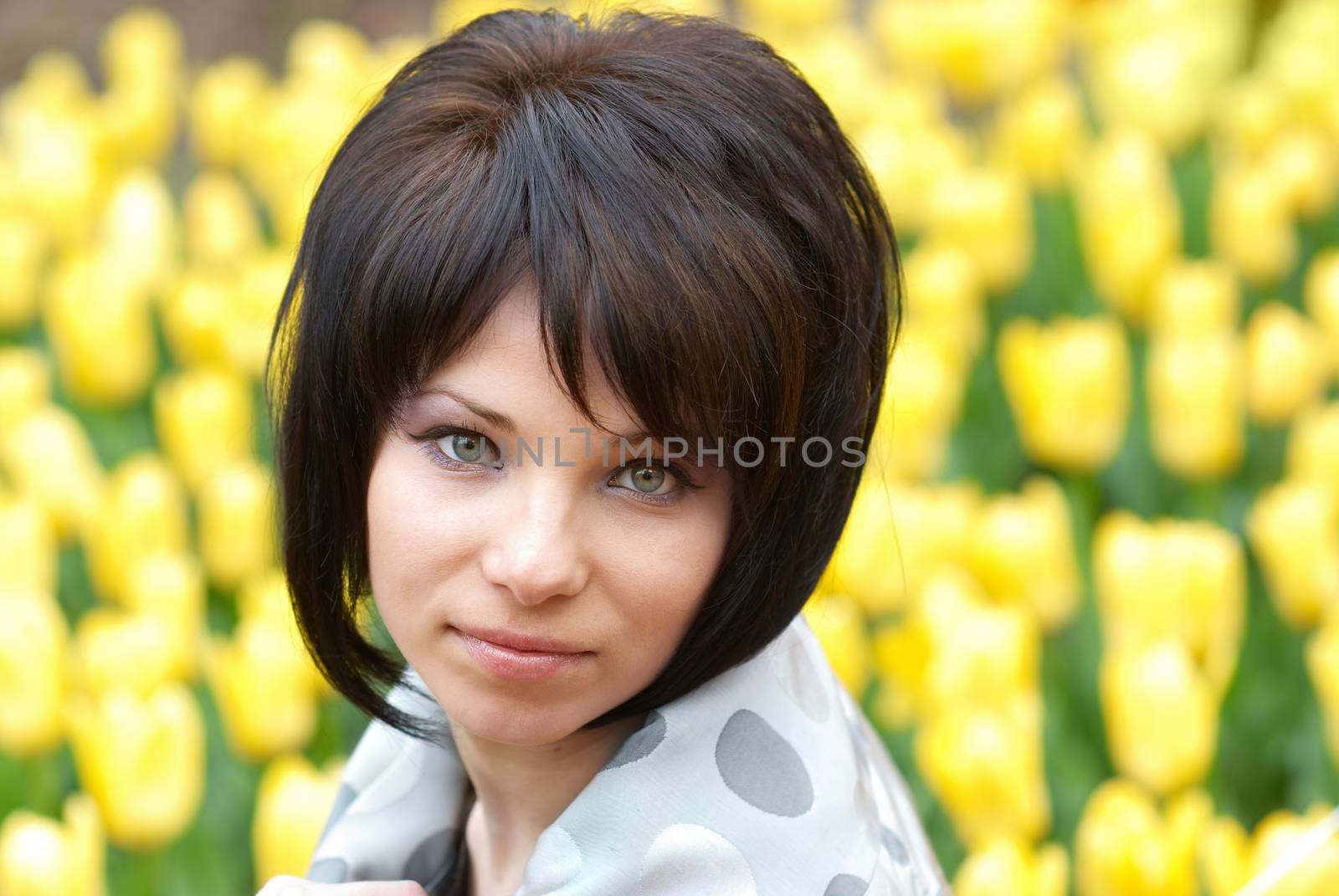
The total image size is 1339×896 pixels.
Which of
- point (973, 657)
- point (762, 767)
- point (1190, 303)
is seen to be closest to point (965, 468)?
point (1190, 303)

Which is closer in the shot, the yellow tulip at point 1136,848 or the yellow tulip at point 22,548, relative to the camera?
the yellow tulip at point 1136,848

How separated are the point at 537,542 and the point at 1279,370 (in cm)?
164

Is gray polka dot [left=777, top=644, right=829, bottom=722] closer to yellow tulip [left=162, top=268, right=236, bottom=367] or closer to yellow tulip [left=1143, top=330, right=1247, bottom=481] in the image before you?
yellow tulip [left=1143, top=330, right=1247, bottom=481]

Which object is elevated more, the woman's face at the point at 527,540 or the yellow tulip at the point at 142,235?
the yellow tulip at the point at 142,235

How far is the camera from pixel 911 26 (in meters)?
3.40

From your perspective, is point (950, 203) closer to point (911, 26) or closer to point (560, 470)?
point (911, 26)

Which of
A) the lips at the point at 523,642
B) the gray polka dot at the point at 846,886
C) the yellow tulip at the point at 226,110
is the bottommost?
the gray polka dot at the point at 846,886

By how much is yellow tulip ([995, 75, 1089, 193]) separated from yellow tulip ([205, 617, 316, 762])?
1.79m

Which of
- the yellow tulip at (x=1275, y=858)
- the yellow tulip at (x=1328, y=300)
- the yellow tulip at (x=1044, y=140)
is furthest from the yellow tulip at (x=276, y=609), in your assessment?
the yellow tulip at (x=1044, y=140)

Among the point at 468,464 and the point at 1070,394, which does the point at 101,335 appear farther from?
the point at 468,464

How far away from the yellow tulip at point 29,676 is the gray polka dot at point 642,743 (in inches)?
37.8

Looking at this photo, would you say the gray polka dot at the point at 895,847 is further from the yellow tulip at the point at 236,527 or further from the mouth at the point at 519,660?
the yellow tulip at the point at 236,527

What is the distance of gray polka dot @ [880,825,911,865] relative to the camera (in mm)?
1094

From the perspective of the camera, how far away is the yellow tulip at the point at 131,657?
1786mm
